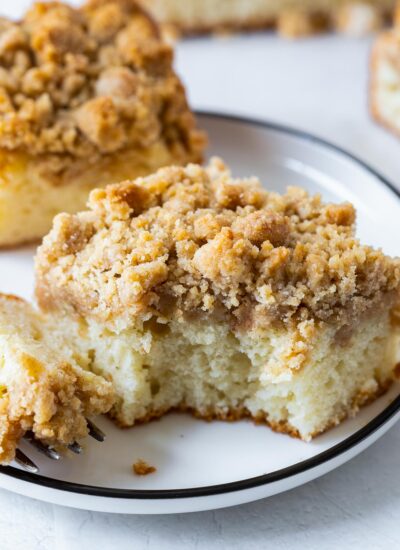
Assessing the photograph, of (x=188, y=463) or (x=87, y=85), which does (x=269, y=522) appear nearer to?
(x=188, y=463)

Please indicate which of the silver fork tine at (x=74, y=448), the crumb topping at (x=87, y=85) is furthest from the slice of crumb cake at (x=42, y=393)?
the crumb topping at (x=87, y=85)

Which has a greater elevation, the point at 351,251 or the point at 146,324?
the point at 351,251

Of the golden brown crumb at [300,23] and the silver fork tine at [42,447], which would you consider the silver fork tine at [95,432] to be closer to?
the silver fork tine at [42,447]

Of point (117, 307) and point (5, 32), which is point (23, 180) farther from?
point (117, 307)

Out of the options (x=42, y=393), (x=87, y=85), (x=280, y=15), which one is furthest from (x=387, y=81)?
(x=42, y=393)

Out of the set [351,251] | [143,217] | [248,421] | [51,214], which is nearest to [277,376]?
[248,421]

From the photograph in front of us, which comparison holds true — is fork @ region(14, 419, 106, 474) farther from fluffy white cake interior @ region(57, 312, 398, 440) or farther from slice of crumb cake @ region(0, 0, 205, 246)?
slice of crumb cake @ region(0, 0, 205, 246)
